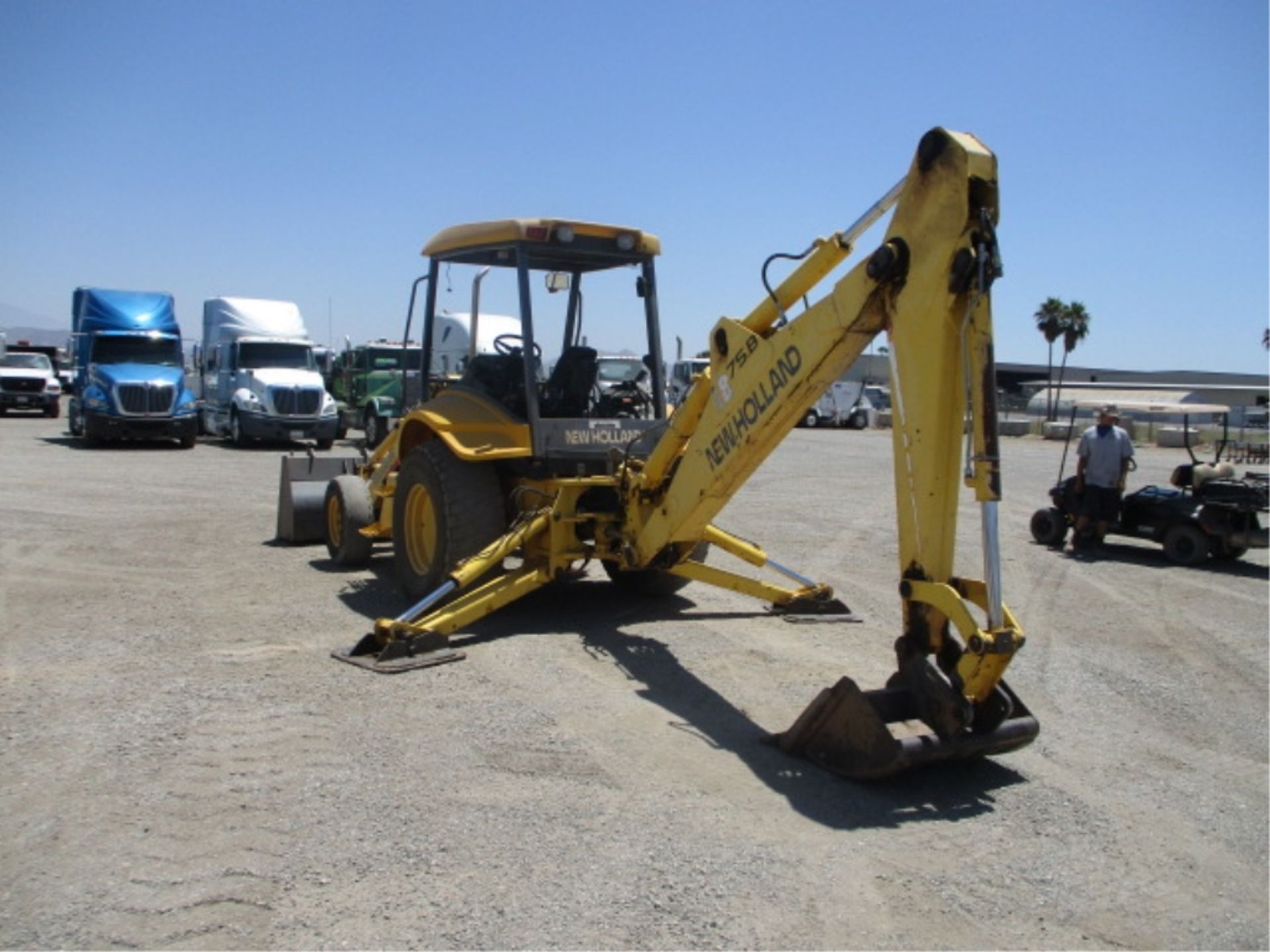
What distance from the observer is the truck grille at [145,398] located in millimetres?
22188

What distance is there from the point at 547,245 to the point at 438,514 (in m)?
2.04

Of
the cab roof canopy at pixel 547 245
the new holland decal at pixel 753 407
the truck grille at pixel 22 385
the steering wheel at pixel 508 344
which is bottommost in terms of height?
the truck grille at pixel 22 385

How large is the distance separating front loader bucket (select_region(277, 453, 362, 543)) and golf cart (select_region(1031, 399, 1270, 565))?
782 cm

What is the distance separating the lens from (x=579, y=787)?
5.00m

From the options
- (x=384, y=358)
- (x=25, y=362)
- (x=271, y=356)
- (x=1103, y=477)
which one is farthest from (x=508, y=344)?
(x=25, y=362)

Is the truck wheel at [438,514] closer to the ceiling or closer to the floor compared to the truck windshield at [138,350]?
closer to the floor

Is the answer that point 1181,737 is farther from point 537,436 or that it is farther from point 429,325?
point 429,325

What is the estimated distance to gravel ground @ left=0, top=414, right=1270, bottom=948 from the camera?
394 cm

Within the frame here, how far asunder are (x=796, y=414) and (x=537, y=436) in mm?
2381

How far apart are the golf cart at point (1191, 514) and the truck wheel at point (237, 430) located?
16.1 m

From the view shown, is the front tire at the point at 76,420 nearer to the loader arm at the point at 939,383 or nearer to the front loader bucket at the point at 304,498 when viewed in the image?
the front loader bucket at the point at 304,498

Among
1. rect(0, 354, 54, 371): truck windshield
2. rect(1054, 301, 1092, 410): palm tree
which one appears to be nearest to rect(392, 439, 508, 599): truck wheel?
rect(0, 354, 54, 371): truck windshield

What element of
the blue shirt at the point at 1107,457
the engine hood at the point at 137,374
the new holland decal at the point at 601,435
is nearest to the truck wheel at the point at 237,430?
the engine hood at the point at 137,374

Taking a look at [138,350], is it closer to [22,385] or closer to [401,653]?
[22,385]
